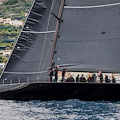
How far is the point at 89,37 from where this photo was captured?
78.0 ft

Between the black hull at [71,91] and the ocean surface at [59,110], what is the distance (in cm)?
33

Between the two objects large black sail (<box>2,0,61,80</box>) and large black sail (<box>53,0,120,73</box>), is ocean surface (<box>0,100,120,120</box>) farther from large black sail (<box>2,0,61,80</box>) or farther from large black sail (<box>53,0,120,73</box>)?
large black sail (<box>53,0,120,73</box>)

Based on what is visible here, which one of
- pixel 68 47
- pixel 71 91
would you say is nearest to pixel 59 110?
pixel 71 91

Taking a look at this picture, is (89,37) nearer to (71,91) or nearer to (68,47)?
(68,47)

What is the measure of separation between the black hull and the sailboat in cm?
7

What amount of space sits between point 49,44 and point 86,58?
81.1 inches

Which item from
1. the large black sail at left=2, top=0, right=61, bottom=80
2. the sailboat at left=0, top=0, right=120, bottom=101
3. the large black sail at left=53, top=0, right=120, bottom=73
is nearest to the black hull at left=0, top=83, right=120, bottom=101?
the sailboat at left=0, top=0, right=120, bottom=101

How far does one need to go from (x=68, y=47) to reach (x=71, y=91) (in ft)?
8.14

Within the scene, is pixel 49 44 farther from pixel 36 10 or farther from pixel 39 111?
pixel 39 111

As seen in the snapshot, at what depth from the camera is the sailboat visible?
23.4 meters

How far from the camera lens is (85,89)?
22.2 meters

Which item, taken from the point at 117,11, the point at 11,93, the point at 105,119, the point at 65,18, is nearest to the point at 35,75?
the point at 11,93

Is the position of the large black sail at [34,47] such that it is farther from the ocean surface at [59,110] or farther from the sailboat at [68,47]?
the ocean surface at [59,110]

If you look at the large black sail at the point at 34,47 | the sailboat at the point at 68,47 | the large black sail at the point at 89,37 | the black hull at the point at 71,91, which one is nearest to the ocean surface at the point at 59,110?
Answer: the black hull at the point at 71,91
